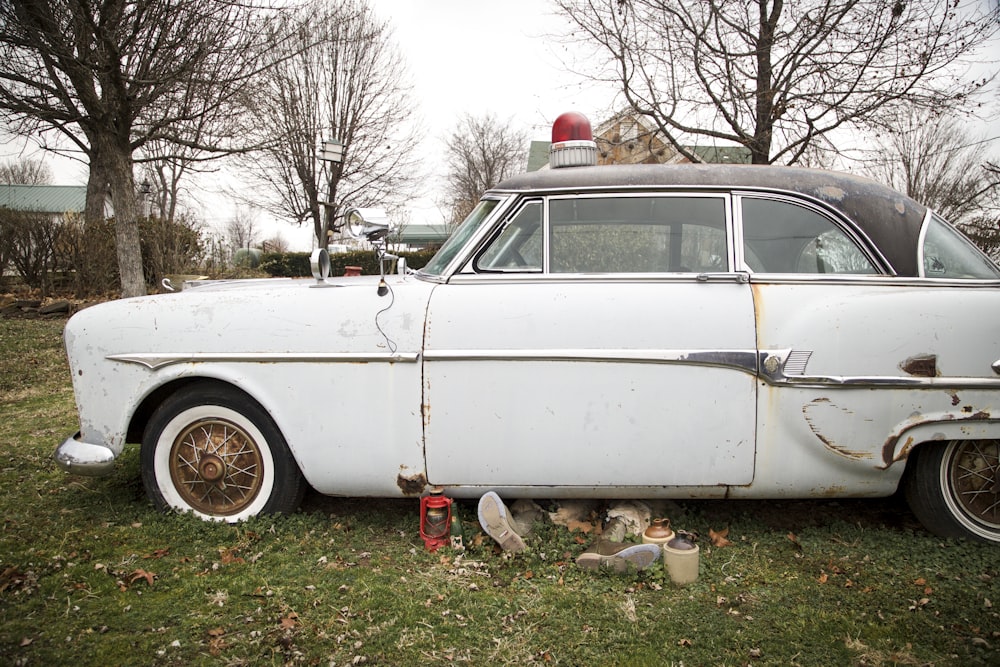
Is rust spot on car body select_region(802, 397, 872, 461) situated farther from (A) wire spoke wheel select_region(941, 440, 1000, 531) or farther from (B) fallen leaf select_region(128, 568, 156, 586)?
(B) fallen leaf select_region(128, 568, 156, 586)

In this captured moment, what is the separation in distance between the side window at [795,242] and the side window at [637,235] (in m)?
0.14

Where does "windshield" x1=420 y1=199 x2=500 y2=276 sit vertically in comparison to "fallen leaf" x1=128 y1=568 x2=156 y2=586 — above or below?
above

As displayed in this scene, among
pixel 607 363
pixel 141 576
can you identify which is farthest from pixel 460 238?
pixel 141 576

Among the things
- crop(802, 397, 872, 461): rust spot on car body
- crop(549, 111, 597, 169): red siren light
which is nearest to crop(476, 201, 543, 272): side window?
crop(549, 111, 597, 169): red siren light

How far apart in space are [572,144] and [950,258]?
1998 mm

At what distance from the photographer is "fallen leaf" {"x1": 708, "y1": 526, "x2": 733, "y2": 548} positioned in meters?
3.24

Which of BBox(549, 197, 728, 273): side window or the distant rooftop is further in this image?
the distant rooftop

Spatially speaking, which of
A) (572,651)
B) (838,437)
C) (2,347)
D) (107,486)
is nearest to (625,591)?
(572,651)

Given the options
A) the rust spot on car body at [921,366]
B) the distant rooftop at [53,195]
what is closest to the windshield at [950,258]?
the rust spot on car body at [921,366]

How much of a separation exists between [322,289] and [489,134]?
34.0m

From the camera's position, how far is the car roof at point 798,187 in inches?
126

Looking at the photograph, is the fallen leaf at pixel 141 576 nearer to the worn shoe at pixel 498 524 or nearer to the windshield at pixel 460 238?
the worn shoe at pixel 498 524

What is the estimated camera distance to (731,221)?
3227mm

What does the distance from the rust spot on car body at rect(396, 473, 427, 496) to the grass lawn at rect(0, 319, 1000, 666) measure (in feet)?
0.91
